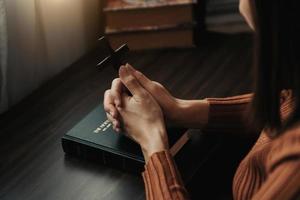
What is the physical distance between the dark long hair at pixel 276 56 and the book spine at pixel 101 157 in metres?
0.31

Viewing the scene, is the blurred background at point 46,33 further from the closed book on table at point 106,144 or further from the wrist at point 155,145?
the wrist at point 155,145

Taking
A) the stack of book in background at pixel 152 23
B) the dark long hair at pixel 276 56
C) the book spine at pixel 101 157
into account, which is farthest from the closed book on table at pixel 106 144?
the stack of book in background at pixel 152 23

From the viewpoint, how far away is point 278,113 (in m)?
0.79

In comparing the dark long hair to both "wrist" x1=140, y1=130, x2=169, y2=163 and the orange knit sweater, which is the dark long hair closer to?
the orange knit sweater

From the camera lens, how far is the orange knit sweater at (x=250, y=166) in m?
0.71

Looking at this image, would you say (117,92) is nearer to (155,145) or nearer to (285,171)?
(155,145)

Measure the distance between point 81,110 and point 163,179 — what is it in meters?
0.40

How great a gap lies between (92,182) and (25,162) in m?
0.17

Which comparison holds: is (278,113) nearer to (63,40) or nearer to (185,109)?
(185,109)

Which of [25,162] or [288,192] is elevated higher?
[288,192]

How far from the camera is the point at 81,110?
4.10ft

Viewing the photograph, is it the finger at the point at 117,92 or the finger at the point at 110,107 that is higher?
the finger at the point at 117,92

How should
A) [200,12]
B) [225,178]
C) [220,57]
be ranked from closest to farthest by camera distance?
[225,178] → [220,57] → [200,12]

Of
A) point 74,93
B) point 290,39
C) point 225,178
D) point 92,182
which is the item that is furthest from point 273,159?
point 74,93
